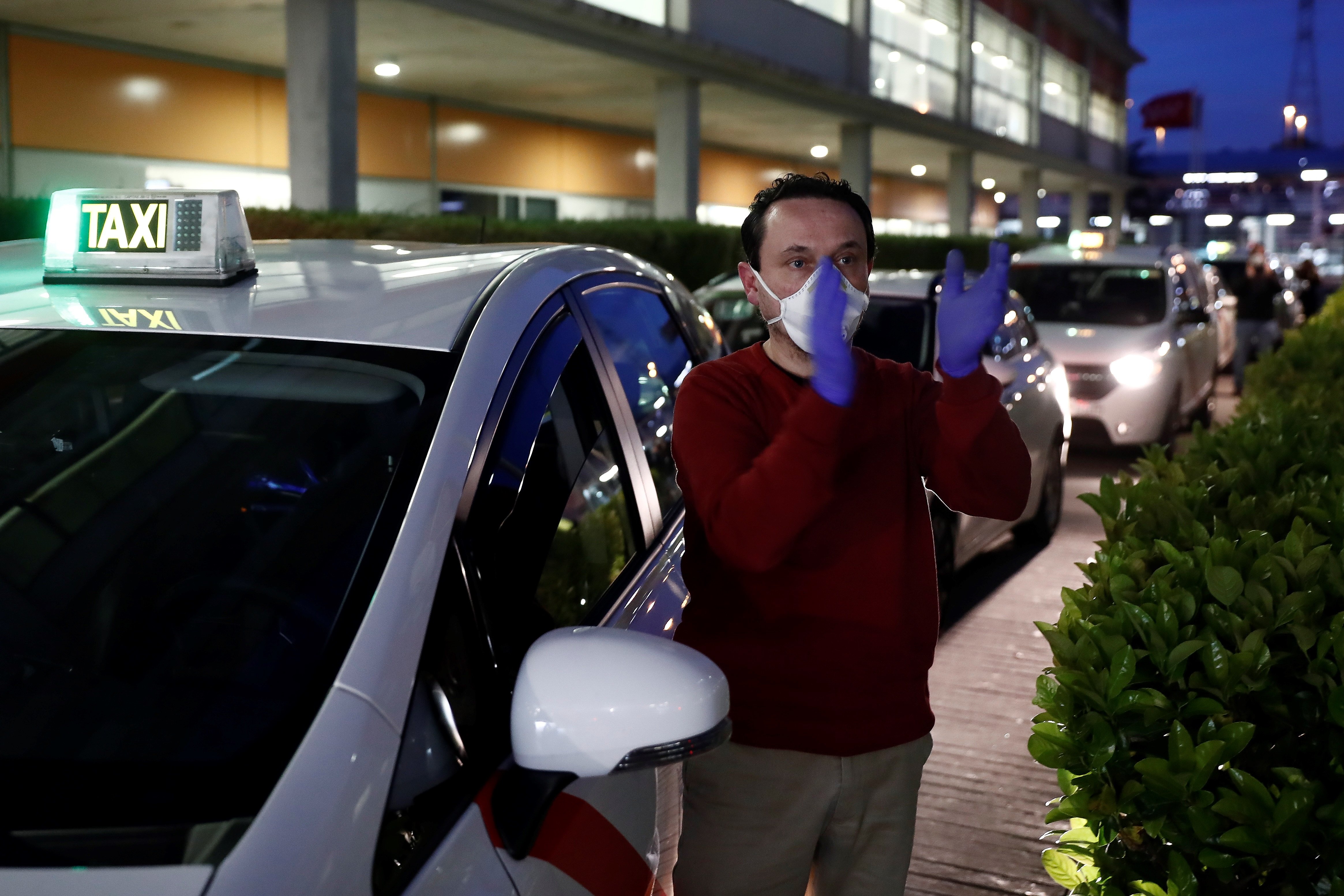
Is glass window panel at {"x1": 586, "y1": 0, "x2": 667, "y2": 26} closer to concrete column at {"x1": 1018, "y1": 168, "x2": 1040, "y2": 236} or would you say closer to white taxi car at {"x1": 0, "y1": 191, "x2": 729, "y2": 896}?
white taxi car at {"x1": 0, "y1": 191, "x2": 729, "y2": 896}

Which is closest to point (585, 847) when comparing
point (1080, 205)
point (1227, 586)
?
point (1227, 586)

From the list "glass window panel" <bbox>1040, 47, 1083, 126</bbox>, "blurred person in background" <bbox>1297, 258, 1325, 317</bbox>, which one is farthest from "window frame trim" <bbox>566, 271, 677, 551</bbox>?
"glass window panel" <bbox>1040, 47, 1083, 126</bbox>

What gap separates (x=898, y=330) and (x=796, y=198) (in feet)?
16.5

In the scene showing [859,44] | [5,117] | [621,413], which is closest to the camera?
[621,413]

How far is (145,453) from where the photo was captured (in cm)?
224

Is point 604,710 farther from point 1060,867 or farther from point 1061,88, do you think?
point 1061,88

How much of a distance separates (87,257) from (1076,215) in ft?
150

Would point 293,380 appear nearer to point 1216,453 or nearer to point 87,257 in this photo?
point 87,257

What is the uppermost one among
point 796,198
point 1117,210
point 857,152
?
point 1117,210

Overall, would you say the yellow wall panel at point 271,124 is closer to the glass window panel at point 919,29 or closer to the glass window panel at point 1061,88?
the glass window panel at point 919,29

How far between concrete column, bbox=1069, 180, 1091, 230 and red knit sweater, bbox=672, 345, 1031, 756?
147 feet

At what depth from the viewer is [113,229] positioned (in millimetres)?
2588

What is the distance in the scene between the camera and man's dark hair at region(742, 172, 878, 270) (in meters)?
2.19

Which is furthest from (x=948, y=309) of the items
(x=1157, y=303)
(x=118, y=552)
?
(x=1157, y=303)
